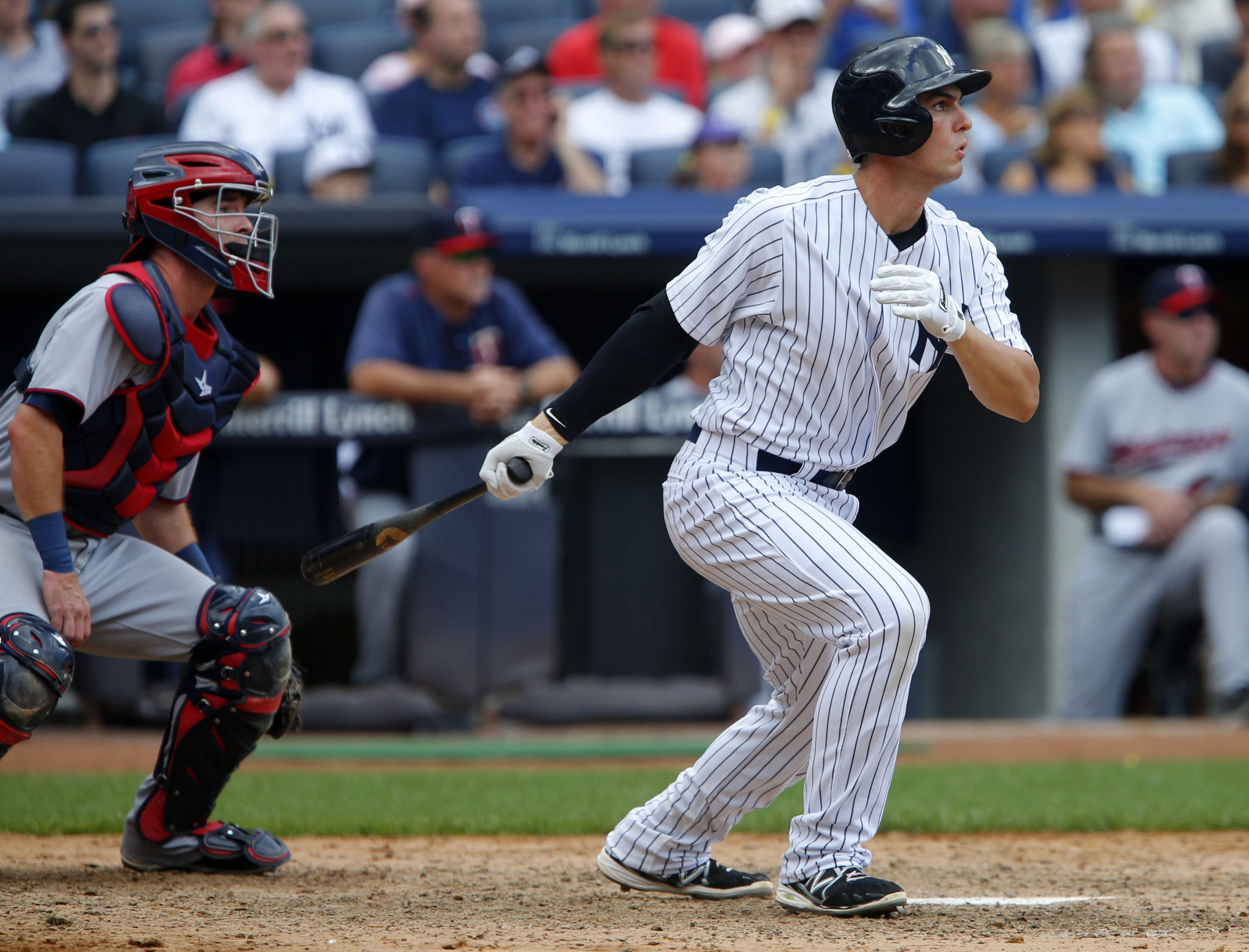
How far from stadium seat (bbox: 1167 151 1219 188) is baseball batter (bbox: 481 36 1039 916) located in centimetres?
487

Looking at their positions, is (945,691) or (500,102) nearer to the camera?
(500,102)

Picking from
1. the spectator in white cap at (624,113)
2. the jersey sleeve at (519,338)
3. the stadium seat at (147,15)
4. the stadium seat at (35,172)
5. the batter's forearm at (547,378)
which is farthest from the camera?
the stadium seat at (147,15)

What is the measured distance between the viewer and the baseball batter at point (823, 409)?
2865mm

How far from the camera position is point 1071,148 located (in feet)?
23.8

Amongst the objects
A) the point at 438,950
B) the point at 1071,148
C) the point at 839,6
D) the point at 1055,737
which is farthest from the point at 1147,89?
the point at 438,950

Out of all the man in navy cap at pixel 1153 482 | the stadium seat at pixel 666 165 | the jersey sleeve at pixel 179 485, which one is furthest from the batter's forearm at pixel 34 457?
the stadium seat at pixel 666 165

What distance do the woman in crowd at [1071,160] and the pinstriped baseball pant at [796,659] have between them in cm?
462

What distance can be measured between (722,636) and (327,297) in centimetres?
269

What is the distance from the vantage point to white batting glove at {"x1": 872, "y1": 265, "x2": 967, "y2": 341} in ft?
9.08

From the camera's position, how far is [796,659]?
10.1ft

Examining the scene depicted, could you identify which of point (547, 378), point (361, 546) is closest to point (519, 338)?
point (547, 378)

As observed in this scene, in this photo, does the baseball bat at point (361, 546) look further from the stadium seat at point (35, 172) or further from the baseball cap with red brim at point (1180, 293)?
the baseball cap with red brim at point (1180, 293)

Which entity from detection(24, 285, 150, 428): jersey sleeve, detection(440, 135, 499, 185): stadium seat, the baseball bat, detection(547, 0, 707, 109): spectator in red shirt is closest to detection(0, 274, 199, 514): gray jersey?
detection(24, 285, 150, 428): jersey sleeve

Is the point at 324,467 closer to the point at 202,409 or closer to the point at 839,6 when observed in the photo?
the point at 202,409
